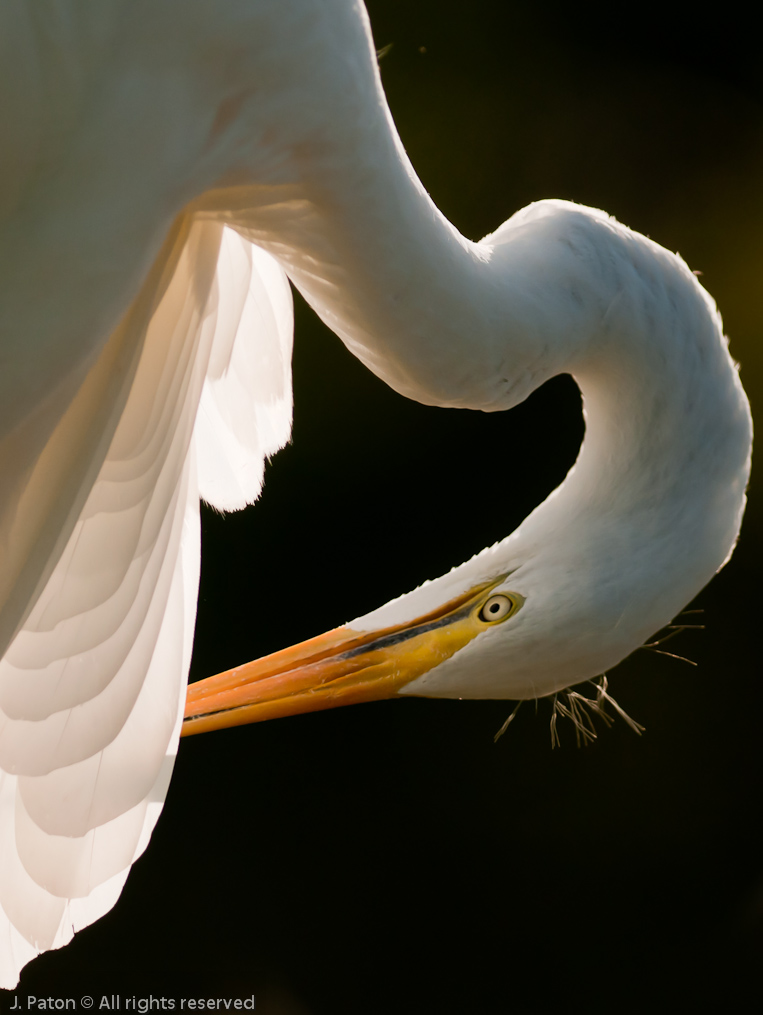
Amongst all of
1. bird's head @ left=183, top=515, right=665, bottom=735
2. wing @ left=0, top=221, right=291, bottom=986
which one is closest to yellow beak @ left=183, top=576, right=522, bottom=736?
bird's head @ left=183, top=515, right=665, bottom=735

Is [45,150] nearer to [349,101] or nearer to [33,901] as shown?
[349,101]

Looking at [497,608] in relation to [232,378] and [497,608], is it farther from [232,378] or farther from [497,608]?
[232,378]

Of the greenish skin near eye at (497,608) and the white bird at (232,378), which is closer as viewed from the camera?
the white bird at (232,378)

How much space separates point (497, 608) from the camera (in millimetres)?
872

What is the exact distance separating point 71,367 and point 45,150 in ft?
0.38

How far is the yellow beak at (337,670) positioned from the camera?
2.92 ft

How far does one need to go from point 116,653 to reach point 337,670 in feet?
0.78

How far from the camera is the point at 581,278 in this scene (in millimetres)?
713

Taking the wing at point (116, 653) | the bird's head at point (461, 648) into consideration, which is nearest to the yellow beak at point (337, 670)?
the bird's head at point (461, 648)

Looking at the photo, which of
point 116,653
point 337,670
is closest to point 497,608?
point 337,670

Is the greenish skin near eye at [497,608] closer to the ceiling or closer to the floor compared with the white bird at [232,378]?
closer to the floor

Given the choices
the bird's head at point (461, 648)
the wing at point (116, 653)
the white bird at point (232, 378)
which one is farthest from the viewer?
the bird's head at point (461, 648)

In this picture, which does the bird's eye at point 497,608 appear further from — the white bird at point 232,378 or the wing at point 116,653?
the wing at point 116,653

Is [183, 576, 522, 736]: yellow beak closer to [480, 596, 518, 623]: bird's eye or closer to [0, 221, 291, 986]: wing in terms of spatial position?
[480, 596, 518, 623]: bird's eye
